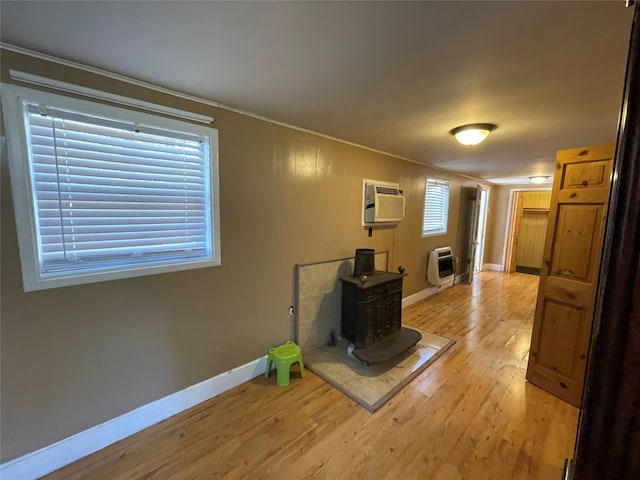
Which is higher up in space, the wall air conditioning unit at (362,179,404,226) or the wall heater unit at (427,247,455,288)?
the wall air conditioning unit at (362,179,404,226)

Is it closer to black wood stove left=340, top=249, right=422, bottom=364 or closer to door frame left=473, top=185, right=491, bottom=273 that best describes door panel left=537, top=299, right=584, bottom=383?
black wood stove left=340, top=249, right=422, bottom=364

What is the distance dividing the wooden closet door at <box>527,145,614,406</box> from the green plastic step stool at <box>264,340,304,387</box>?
207 cm

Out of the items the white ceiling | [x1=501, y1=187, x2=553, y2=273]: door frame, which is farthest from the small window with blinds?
[x1=501, y1=187, x2=553, y2=273]: door frame

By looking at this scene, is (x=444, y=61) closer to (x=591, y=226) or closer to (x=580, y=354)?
(x=591, y=226)

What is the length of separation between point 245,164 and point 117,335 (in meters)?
1.43

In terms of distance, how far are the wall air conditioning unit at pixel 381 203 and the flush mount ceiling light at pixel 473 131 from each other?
1055mm

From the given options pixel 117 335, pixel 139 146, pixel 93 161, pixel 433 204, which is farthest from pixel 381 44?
pixel 433 204

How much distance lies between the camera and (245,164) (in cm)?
215

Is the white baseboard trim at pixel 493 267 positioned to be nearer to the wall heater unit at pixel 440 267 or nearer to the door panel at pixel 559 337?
the wall heater unit at pixel 440 267

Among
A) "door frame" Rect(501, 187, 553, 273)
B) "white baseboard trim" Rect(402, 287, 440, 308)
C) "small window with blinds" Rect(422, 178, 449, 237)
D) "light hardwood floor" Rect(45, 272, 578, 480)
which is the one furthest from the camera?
"door frame" Rect(501, 187, 553, 273)

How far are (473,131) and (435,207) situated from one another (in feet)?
8.27

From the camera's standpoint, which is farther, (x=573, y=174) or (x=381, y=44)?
(x=573, y=174)

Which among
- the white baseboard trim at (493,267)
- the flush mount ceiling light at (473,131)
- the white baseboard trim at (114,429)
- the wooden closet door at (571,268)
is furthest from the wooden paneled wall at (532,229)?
the white baseboard trim at (114,429)

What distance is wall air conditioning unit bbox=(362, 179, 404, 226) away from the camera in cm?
318
